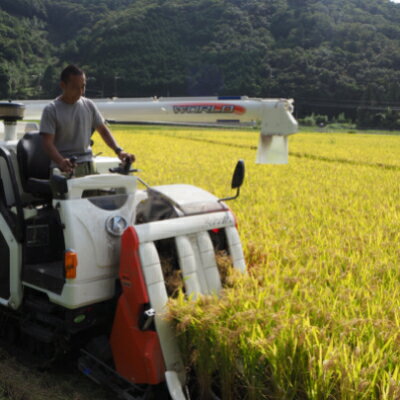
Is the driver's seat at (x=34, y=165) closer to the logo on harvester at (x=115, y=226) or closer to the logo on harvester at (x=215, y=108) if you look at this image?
the logo on harvester at (x=115, y=226)

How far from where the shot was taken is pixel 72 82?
362 cm

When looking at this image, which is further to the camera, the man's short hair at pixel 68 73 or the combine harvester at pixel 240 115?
the combine harvester at pixel 240 115

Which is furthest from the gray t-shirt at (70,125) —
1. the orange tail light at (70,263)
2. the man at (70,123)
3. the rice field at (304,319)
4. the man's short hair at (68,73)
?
the rice field at (304,319)

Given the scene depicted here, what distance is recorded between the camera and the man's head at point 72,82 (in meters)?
3.61

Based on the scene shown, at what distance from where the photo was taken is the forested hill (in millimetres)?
49969

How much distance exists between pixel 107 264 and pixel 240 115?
67.5 inches

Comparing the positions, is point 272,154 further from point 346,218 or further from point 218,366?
point 346,218

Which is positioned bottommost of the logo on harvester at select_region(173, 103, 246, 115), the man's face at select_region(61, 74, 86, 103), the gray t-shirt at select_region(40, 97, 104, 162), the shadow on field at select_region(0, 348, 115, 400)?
the shadow on field at select_region(0, 348, 115, 400)

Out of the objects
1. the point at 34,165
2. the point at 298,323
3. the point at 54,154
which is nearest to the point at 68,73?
the point at 54,154

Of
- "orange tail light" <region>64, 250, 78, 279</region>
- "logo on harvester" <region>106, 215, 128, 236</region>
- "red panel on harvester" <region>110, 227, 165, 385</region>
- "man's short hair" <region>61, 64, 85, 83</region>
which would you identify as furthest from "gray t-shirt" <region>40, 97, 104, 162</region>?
"red panel on harvester" <region>110, 227, 165, 385</region>

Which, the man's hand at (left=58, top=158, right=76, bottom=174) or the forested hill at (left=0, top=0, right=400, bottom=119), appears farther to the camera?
the forested hill at (left=0, top=0, right=400, bottom=119)

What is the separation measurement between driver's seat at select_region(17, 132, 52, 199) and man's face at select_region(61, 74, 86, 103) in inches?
14.9

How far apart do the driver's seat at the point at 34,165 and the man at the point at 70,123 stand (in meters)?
0.17

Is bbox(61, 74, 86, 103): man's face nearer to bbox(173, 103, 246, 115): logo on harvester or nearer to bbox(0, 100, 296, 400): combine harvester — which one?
bbox(0, 100, 296, 400): combine harvester
